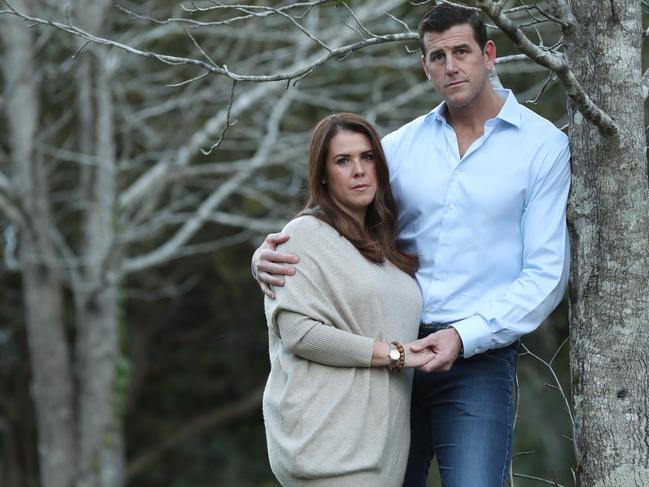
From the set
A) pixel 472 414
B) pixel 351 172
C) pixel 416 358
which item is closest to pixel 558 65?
pixel 351 172

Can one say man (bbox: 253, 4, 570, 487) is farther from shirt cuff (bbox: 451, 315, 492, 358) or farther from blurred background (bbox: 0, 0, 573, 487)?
blurred background (bbox: 0, 0, 573, 487)

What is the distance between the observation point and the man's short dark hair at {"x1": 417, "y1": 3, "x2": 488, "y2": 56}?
3359 millimetres

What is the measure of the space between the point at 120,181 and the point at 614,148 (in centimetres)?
780

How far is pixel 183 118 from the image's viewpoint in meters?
11.5

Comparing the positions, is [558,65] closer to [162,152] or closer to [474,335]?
[474,335]

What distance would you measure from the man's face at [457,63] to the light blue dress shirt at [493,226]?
13cm

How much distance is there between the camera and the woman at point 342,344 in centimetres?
323

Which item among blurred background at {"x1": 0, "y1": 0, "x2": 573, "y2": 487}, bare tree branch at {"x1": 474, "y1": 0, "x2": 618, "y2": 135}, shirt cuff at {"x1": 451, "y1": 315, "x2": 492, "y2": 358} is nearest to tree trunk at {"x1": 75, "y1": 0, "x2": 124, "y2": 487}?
blurred background at {"x1": 0, "y1": 0, "x2": 573, "y2": 487}

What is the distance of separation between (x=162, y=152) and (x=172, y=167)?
1.05 m

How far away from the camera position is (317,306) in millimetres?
3283

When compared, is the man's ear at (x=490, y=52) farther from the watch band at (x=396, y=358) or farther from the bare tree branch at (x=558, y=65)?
the watch band at (x=396, y=358)

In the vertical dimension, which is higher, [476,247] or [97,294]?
[476,247]

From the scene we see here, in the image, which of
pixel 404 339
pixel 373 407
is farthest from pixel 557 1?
pixel 373 407

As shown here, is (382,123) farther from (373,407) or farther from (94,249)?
(373,407)
